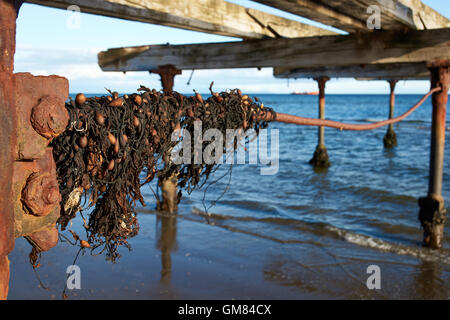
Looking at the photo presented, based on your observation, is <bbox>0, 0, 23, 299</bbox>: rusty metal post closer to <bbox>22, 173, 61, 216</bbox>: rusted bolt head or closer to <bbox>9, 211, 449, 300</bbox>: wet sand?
<bbox>22, 173, 61, 216</bbox>: rusted bolt head

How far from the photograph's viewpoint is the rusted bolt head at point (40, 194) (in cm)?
108

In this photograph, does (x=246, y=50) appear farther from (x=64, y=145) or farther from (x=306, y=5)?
(x=64, y=145)

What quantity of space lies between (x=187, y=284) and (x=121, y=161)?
4.13 metres

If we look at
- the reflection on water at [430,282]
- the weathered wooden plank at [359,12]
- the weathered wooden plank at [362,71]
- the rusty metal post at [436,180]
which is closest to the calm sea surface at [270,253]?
the reflection on water at [430,282]

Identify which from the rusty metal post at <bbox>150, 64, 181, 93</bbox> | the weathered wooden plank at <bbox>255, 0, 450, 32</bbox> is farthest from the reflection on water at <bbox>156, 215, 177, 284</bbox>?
the weathered wooden plank at <bbox>255, 0, 450, 32</bbox>

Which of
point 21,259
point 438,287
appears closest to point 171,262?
point 21,259

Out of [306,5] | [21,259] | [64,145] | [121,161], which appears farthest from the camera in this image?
[21,259]

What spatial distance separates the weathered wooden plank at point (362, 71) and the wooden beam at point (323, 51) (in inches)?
222

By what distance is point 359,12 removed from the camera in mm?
4320

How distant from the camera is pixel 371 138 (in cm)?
2497

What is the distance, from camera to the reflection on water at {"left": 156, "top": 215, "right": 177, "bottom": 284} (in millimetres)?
5574

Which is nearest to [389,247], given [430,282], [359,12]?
[430,282]

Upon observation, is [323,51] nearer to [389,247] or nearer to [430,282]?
[430,282]

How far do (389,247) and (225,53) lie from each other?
4.33 m
